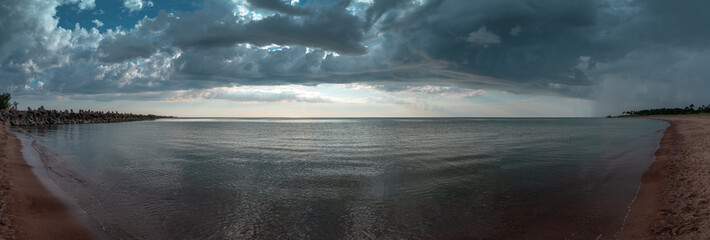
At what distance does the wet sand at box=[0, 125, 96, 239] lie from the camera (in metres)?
8.37

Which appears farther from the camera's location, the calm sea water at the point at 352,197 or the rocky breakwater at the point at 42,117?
the rocky breakwater at the point at 42,117

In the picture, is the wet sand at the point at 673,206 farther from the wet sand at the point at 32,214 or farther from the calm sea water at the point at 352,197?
the wet sand at the point at 32,214

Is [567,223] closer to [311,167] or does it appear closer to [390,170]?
[390,170]

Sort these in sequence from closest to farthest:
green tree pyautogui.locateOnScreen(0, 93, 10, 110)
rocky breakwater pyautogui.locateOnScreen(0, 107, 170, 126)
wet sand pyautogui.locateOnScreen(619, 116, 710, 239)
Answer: wet sand pyautogui.locateOnScreen(619, 116, 710, 239) < rocky breakwater pyautogui.locateOnScreen(0, 107, 170, 126) < green tree pyautogui.locateOnScreen(0, 93, 10, 110)

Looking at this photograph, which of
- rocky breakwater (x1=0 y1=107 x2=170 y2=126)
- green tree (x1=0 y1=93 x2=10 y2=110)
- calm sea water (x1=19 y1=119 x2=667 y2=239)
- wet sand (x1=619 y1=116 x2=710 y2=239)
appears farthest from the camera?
green tree (x1=0 y1=93 x2=10 y2=110)

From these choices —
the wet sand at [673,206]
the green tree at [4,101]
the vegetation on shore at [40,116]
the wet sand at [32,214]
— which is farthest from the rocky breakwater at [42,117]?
the wet sand at [673,206]

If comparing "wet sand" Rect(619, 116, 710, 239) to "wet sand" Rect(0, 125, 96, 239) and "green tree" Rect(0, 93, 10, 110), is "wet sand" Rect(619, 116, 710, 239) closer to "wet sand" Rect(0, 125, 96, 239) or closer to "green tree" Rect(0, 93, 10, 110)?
"wet sand" Rect(0, 125, 96, 239)

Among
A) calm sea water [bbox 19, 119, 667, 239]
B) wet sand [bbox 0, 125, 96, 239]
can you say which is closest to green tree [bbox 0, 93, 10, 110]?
calm sea water [bbox 19, 119, 667, 239]

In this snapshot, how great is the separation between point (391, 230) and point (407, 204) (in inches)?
105

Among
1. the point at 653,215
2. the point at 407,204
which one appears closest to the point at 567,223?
the point at 653,215

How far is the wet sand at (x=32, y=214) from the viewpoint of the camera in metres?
8.37

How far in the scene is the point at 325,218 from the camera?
10070 mm

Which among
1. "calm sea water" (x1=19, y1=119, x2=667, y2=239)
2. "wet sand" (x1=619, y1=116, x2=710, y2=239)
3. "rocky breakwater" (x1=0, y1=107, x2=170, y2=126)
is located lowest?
"calm sea water" (x1=19, y1=119, x2=667, y2=239)

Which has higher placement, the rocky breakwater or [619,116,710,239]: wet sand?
the rocky breakwater
